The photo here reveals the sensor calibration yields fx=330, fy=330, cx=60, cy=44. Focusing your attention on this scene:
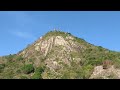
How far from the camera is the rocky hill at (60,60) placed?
11694 centimetres

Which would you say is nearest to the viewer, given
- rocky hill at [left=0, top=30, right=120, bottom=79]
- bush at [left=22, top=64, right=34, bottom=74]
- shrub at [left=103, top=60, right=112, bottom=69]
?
shrub at [left=103, top=60, right=112, bottom=69]

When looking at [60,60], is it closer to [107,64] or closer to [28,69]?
[28,69]

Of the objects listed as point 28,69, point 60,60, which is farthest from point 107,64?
point 28,69

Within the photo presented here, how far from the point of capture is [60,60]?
125 m

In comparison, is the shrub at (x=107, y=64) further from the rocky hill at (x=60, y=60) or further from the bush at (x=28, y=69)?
the bush at (x=28, y=69)

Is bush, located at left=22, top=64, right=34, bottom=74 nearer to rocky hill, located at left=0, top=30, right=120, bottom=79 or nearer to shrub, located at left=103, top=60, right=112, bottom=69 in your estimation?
rocky hill, located at left=0, top=30, right=120, bottom=79

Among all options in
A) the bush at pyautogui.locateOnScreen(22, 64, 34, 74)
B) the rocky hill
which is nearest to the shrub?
the rocky hill

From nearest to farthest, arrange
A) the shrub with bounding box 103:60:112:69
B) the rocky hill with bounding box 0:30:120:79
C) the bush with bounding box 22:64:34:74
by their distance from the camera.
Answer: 1. the shrub with bounding box 103:60:112:69
2. the rocky hill with bounding box 0:30:120:79
3. the bush with bounding box 22:64:34:74

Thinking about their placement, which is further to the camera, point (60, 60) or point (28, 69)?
point (60, 60)

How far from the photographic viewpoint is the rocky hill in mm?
116938

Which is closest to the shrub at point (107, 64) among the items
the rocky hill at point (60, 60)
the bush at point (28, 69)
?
the rocky hill at point (60, 60)
